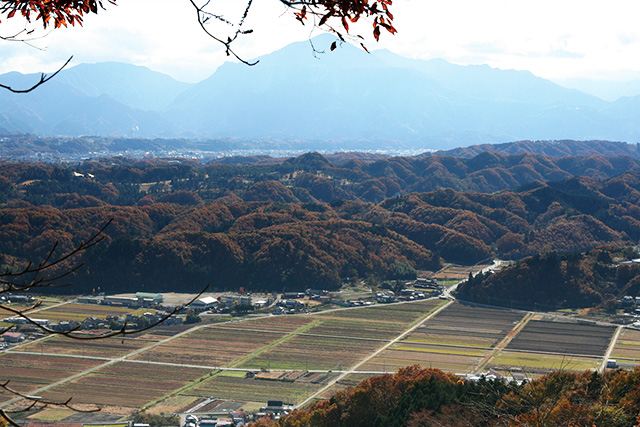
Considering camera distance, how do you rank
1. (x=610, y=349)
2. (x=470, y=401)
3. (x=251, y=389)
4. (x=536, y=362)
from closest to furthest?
1. (x=470, y=401)
2. (x=251, y=389)
3. (x=536, y=362)
4. (x=610, y=349)

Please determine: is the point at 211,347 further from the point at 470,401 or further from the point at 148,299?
the point at 470,401

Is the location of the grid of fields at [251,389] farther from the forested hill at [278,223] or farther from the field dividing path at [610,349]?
the forested hill at [278,223]

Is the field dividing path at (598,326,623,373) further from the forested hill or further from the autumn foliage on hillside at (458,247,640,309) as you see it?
the forested hill

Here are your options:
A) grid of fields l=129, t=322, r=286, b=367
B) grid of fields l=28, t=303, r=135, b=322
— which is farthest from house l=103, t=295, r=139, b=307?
grid of fields l=129, t=322, r=286, b=367

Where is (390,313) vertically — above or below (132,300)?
below

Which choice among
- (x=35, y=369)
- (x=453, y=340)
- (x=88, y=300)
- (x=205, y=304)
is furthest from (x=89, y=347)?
(x=453, y=340)

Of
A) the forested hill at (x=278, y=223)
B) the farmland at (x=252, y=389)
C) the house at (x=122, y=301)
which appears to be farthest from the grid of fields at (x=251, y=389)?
the forested hill at (x=278, y=223)
